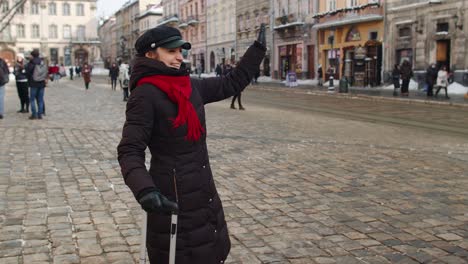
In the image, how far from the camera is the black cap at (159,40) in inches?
105

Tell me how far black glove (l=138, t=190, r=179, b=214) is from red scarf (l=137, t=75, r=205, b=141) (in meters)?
0.37

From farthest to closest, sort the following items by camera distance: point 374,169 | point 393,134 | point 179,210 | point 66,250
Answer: point 393,134
point 374,169
point 66,250
point 179,210

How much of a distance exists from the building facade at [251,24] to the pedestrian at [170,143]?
4230cm

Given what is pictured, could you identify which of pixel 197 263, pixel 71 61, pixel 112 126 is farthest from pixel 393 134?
pixel 71 61

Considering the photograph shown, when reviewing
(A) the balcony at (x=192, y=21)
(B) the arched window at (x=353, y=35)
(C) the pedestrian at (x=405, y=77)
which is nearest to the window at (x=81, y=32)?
(A) the balcony at (x=192, y=21)

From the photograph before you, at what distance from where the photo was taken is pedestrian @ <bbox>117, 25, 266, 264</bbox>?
264cm

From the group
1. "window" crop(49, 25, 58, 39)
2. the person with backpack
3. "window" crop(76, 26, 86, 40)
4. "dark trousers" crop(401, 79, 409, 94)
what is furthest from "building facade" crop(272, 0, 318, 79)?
"window" crop(49, 25, 58, 39)

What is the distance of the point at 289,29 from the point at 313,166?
35.0 m

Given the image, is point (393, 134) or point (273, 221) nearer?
point (273, 221)

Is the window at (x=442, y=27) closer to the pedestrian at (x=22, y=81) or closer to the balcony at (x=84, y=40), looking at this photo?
the pedestrian at (x=22, y=81)

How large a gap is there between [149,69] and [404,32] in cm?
2897

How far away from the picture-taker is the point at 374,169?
24.3ft

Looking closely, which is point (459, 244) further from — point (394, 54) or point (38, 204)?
point (394, 54)

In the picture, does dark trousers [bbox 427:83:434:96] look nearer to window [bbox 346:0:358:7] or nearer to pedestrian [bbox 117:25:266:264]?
window [bbox 346:0:358:7]
